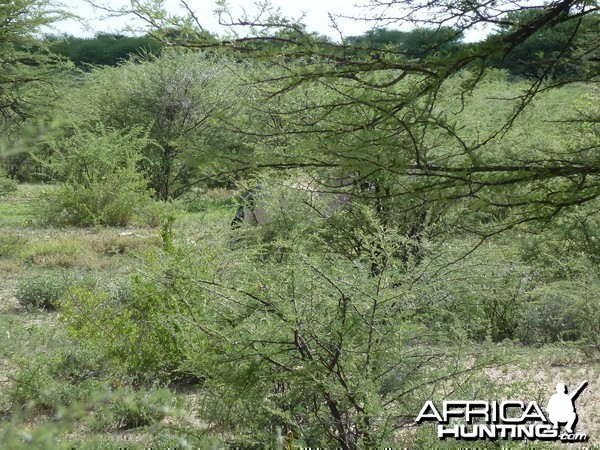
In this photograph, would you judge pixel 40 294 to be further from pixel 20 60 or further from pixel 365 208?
pixel 20 60

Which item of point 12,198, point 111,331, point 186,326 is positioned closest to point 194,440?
point 186,326

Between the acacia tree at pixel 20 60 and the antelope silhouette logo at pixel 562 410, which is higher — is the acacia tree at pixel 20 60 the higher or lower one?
the higher one

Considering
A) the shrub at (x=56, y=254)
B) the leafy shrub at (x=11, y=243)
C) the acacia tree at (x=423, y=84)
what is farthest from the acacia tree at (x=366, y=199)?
the leafy shrub at (x=11, y=243)

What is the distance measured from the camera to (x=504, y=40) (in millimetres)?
3457

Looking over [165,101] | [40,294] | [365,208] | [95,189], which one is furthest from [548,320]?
[165,101]

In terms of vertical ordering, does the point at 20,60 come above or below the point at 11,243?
above

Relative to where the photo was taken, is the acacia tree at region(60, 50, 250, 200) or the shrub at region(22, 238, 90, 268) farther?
the acacia tree at region(60, 50, 250, 200)

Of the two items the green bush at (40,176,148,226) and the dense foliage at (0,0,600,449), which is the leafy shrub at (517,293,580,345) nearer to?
the dense foliage at (0,0,600,449)

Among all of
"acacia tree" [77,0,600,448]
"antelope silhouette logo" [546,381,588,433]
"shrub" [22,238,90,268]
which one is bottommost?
"shrub" [22,238,90,268]

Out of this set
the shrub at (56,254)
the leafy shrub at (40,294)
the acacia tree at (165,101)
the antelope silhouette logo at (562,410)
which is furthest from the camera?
the acacia tree at (165,101)

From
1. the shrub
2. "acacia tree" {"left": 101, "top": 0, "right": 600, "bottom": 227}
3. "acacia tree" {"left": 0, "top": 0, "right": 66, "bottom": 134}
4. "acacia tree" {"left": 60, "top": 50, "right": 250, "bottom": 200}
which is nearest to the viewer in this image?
"acacia tree" {"left": 101, "top": 0, "right": 600, "bottom": 227}

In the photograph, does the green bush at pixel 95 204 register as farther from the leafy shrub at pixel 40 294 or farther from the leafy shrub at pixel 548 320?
the leafy shrub at pixel 548 320

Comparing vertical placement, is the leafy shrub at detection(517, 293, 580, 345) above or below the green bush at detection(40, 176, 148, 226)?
above

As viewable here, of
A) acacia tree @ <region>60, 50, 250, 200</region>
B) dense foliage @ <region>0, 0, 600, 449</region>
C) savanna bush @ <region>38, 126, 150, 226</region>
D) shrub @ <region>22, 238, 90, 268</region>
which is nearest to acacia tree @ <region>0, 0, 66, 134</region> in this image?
savanna bush @ <region>38, 126, 150, 226</region>
